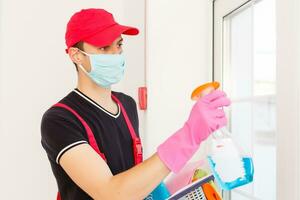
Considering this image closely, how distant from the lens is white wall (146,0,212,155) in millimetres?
1939

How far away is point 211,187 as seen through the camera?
3.56ft

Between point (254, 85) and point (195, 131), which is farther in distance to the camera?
point (254, 85)

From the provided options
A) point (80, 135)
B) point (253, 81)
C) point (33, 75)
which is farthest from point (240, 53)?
point (33, 75)

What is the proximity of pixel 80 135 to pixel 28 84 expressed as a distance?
1197 mm

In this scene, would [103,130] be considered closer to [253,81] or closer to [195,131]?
[195,131]

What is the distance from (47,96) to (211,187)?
1.37 meters

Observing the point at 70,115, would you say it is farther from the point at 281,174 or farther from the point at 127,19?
the point at 127,19

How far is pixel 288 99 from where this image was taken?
1.05 meters

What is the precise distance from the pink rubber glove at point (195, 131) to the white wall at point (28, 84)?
1217mm

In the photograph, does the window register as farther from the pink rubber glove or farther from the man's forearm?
the man's forearm

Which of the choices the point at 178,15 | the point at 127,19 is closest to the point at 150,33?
the point at 178,15

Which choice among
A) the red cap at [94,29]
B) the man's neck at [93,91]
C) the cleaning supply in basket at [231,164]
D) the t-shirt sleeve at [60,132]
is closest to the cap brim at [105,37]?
the red cap at [94,29]

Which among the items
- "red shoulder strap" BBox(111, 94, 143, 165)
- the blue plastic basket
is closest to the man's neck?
"red shoulder strap" BBox(111, 94, 143, 165)

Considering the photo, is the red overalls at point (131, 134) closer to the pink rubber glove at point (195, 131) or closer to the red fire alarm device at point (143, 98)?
the pink rubber glove at point (195, 131)
